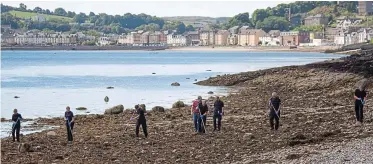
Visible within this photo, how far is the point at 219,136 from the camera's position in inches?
1133

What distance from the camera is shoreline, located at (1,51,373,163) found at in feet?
80.6

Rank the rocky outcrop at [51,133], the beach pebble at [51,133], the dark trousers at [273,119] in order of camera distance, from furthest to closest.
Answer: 1. the beach pebble at [51,133]
2. the rocky outcrop at [51,133]
3. the dark trousers at [273,119]

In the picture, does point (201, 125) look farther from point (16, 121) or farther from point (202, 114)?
point (16, 121)

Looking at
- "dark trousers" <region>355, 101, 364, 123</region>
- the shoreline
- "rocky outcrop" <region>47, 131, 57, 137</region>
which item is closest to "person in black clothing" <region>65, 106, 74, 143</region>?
the shoreline

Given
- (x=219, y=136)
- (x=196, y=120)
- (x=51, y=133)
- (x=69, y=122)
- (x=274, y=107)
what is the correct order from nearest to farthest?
(x=219, y=136), (x=69, y=122), (x=274, y=107), (x=196, y=120), (x=51, y=133)

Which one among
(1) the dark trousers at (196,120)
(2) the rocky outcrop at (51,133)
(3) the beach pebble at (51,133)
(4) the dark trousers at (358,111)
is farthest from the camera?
(3) the beach pebble at (51,133)

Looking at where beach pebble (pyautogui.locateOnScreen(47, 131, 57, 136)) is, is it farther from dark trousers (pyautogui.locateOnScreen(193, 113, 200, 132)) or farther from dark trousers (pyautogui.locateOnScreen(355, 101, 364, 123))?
dark trousers (pyautogui.locateOnScreen(355, 101, 364, 123))

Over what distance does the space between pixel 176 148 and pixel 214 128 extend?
171 inches

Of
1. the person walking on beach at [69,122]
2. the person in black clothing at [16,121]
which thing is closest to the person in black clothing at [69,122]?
the person walking on beach at [69,122]

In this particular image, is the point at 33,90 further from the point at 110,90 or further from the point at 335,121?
the point at 335,121

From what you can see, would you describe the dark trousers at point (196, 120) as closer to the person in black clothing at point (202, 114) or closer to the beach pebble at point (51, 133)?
the person in black clothing at point (202, 114)

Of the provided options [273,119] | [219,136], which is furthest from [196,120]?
[273,119]

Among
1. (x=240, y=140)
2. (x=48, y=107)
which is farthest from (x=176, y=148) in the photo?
(x=48, y=107)

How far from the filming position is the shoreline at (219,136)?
967 inches
